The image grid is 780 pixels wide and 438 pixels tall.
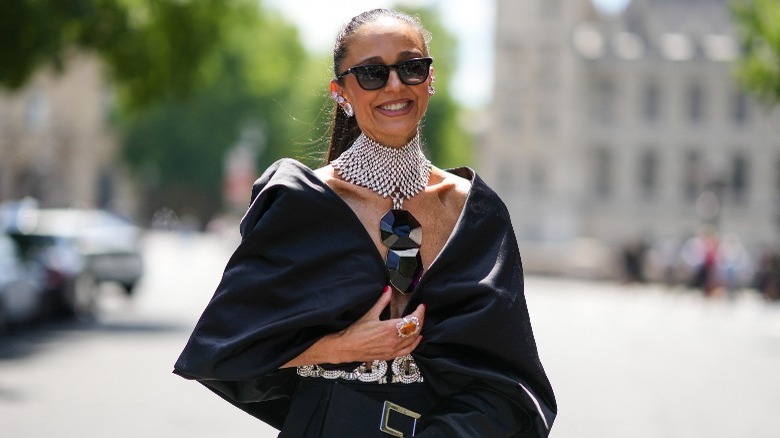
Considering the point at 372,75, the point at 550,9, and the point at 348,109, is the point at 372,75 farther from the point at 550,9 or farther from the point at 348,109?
the point at 550,9

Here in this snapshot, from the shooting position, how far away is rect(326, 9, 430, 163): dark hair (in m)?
3.84

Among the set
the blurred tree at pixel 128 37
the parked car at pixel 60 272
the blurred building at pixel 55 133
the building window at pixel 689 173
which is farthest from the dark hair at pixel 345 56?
the building window at pixel 689 173

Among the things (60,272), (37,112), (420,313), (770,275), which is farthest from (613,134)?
(420,313)

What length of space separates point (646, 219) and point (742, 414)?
259 ft

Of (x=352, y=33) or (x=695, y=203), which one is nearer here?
(x=352, y=33)

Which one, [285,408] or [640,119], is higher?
[285,408]

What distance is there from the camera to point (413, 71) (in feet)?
12.4

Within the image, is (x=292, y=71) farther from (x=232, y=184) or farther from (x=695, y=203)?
(x=232, y=184)

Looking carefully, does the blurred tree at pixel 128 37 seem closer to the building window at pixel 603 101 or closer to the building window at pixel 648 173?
the building window at pixel 603 101

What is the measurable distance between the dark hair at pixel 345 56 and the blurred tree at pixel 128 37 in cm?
1780

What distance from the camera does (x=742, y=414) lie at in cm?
1373

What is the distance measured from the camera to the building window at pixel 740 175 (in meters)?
93.3

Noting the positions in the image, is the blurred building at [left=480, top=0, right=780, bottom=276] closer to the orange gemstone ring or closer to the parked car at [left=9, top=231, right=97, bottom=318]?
the parked car at [left=9, top=231, right=97, bottom=318]

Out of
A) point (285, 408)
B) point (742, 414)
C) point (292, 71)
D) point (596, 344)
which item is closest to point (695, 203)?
point (292, 71)
